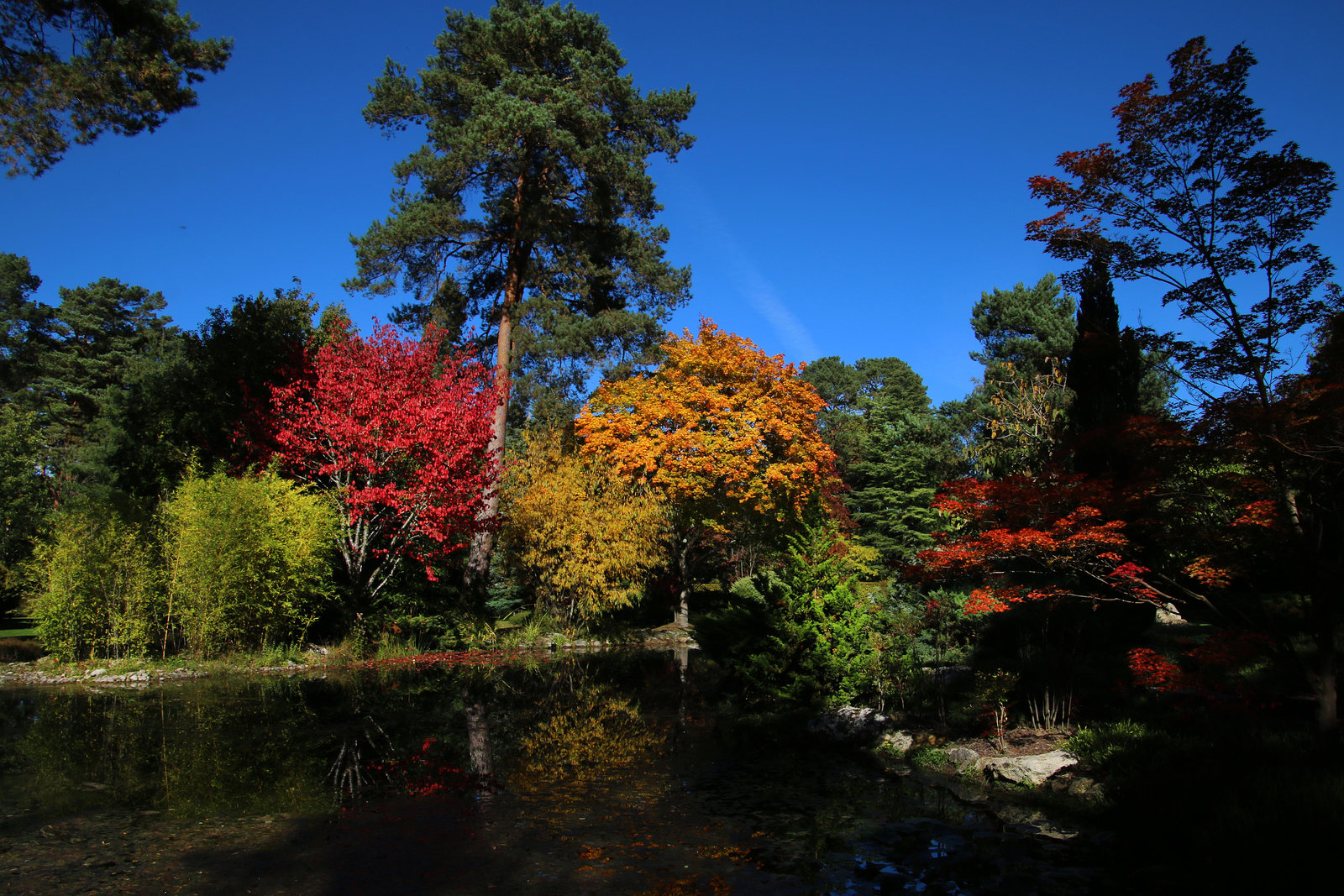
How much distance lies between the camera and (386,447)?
1513cm

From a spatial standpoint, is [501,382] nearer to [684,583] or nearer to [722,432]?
[722,432]

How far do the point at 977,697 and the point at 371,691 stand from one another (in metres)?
9.35

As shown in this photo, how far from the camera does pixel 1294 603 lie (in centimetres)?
1071

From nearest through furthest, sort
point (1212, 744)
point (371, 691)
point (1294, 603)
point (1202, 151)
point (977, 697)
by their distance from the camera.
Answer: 1. point (1212, 744)
2. point (1202, 151)
3. point (977, 697)
4. point (1294, 603)
5. point (371, 691)

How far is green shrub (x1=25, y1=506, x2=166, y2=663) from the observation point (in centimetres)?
1232

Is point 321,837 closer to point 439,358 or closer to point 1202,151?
point 1202,151

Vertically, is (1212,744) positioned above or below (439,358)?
below

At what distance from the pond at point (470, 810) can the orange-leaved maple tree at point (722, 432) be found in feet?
A: 22.4

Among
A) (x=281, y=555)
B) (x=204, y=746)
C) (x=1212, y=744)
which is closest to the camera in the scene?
(x=1212, y=744)

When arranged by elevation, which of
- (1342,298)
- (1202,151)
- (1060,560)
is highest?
(1202,151)

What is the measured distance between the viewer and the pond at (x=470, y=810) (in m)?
4.53

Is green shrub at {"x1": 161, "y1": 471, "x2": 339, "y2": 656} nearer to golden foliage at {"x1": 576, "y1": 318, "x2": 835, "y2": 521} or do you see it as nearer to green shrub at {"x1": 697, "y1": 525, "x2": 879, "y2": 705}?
golden foliage at {"x1": 576, "y1": 318, "x2": 835, "y2": 521}

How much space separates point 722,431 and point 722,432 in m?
0.03

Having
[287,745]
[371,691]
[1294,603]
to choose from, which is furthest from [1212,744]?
[371,691]
